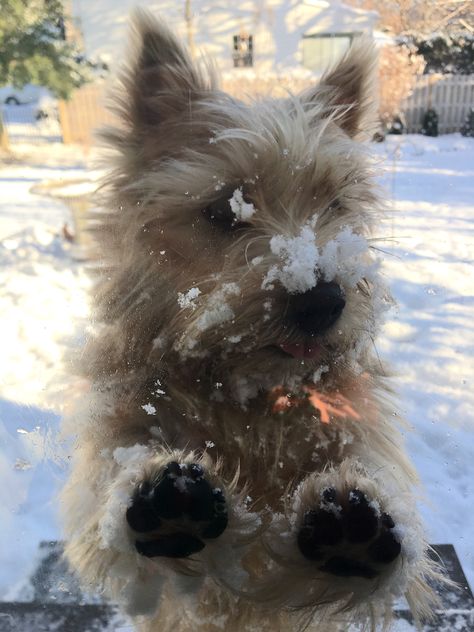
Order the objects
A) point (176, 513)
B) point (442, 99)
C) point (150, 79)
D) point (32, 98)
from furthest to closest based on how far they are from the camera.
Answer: point (442, 99) → point (32, 98) → point (150, 79) → point (176, 513)

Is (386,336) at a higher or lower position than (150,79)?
lower

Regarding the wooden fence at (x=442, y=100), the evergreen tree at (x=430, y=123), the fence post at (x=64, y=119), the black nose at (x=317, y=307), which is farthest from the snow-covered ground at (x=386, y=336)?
the evergreen tree at (x=430, y=123)

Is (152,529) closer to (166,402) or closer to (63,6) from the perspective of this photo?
(166,402)

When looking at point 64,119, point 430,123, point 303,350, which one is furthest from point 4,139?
point 430,123

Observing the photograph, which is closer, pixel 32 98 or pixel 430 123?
pixel 32 98

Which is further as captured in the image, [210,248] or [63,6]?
[63,6]

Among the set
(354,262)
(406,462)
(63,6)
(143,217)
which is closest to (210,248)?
(143,217)

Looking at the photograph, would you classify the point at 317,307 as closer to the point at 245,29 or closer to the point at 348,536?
the point at 348,536
